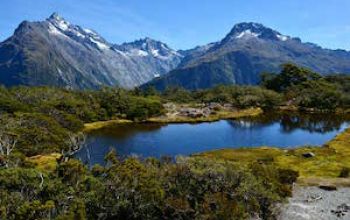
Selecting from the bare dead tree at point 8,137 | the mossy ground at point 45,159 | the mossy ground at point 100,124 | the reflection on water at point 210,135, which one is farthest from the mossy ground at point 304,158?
the mossy ground at point 100,124

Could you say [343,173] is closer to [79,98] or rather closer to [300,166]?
[300,166]

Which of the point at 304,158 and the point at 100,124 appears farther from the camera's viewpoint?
the point at 100,124

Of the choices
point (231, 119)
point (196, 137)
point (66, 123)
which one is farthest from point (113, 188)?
point (231, 119)

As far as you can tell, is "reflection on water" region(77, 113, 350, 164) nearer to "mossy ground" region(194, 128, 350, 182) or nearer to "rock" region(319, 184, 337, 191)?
"mossy ground" region(194, 128, 350, 182)

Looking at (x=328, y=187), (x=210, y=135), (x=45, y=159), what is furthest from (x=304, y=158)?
(x=45, y=159)

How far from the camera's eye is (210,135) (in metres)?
153

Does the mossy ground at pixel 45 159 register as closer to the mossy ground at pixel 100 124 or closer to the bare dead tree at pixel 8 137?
the bare dead tree at pixel 8 137

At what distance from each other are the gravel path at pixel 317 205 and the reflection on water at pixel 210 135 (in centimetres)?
4623

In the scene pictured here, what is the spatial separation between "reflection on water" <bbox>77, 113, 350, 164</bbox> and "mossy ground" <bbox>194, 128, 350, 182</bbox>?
43.9 ft

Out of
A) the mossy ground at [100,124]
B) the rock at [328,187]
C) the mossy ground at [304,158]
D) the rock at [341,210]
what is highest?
the mossy ground at [100,124]

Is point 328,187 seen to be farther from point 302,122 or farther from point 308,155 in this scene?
point 302,122

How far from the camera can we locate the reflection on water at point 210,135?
126500mm

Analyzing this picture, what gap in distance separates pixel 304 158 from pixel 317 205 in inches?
1535

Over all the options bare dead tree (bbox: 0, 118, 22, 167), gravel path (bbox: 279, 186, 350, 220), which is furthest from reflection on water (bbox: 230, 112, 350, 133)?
bare dead tree (bbox: 0, 118, 22, 167)
